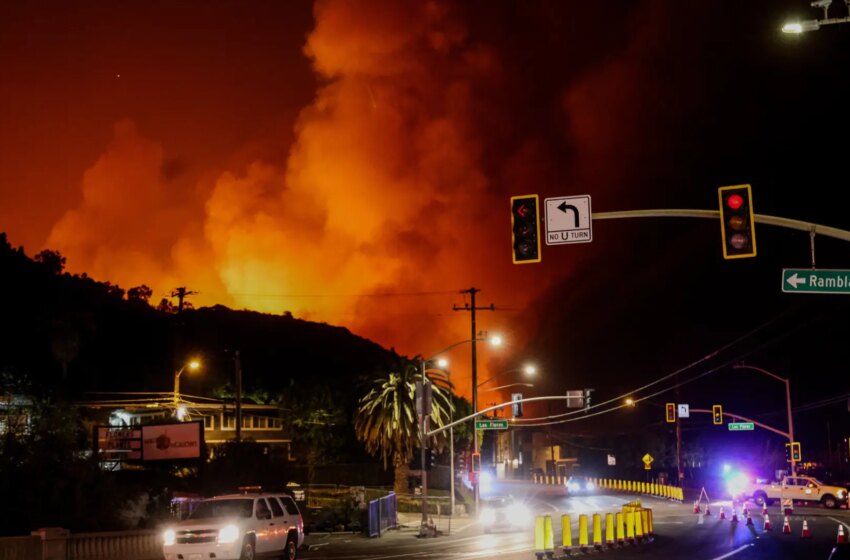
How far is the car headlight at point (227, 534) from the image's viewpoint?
73.5 feet

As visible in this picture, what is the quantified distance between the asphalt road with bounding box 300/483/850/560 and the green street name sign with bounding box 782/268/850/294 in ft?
33.8

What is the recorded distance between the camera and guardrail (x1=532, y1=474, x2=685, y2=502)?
67688mm

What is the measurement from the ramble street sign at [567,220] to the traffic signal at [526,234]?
366 millimetres

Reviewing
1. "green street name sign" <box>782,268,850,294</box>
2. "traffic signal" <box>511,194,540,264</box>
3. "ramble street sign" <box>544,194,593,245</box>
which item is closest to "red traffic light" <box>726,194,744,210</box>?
"green street name sign" <box>782,268,850,294</box>

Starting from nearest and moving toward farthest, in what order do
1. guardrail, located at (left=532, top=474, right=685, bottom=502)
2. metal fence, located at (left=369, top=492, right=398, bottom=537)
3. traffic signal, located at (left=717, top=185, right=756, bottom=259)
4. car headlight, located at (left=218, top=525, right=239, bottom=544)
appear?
traffic signal, located at (left=717, top=185, right=756, bottom=259), car headlight, located at (left=218, top=525, right=239, bottom=544), metal fence, located at (left=369, top=492, right=398, bottom=537), guardrail, located at (left=532, top=474, right=685, bottom=502)

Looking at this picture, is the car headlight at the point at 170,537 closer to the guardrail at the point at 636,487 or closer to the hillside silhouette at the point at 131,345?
the hillside silhouette at the point at 131,345

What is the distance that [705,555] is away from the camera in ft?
Answer: 88.4

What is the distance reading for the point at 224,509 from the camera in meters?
23.7

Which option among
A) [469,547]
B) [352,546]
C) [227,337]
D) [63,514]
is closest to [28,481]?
[63,514]

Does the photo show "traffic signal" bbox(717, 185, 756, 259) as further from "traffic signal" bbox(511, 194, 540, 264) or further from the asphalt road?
the asphalt road

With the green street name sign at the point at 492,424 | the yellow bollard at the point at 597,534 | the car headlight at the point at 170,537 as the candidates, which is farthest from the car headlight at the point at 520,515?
the car headlight at the point at 170,537

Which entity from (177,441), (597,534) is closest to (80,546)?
(597,534)

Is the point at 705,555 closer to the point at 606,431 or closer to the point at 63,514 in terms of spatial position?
the point at 63,514

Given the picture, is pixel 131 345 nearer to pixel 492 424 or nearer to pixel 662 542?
pixel 492 424
